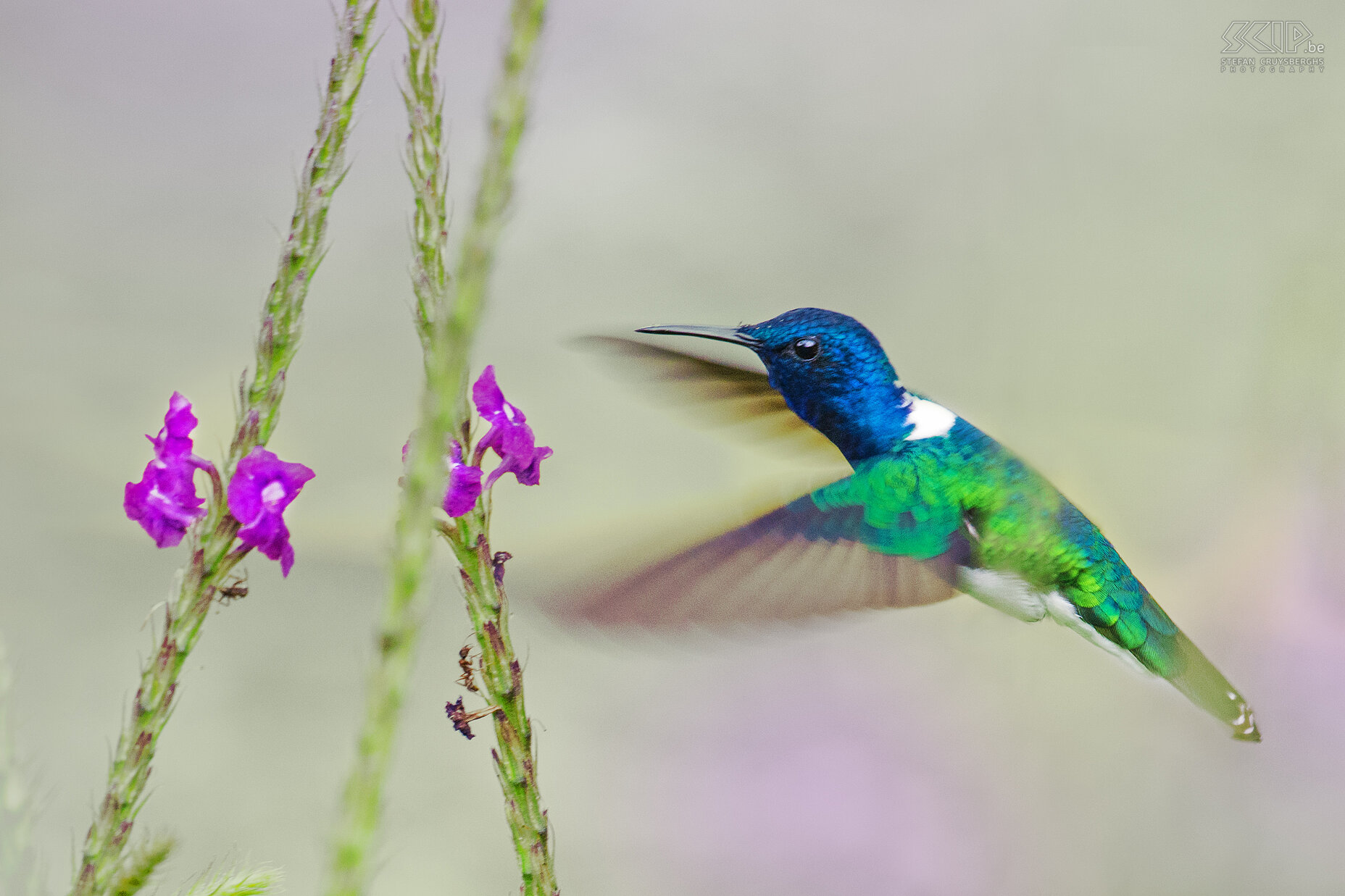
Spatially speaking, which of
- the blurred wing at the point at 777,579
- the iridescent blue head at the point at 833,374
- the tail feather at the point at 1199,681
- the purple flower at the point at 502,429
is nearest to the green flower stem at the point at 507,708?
the purple flower at the point at 502,429

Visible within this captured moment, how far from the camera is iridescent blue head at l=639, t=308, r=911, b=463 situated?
134cm

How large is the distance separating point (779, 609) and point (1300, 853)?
227 centimetres

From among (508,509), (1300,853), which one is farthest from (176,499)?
(1300,853)

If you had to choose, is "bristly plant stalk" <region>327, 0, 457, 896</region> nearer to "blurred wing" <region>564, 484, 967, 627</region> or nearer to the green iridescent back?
"blurred wing" <region>564, 484, 967, 627</region>

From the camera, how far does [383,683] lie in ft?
0.93

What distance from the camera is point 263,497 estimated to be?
0.52 meters

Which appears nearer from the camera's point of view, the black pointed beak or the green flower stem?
the green flower stem

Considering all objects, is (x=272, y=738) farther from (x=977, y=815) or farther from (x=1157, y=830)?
(x=1157, y=830)

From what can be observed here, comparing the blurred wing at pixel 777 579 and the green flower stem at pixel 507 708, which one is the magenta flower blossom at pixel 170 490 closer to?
the green flower stem at pixel 507 708

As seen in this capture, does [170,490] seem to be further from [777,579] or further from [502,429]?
[777,579]

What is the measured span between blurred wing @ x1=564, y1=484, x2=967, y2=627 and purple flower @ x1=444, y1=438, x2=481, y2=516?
27 centimetres

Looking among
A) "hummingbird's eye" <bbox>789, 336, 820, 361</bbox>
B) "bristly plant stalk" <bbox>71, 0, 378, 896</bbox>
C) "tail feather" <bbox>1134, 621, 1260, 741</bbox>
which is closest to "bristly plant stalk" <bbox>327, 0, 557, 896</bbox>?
"bristly plant stalk" <bbox>71, 0, 378, 896</bbox>

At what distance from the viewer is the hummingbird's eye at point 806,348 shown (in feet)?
4.37

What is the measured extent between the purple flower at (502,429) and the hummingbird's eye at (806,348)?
0.66m
